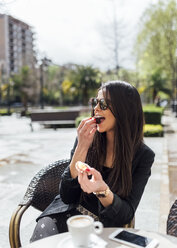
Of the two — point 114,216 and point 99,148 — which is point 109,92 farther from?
point 114,216

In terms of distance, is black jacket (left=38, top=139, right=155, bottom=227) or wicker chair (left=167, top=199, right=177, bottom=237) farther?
wicker chair (left=167, top=199, right=177, bottom=237)

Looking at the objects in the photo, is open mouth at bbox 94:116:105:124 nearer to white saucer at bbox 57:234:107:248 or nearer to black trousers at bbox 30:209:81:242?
black trousers at bbox 30:209:81:242

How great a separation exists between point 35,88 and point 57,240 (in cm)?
4846

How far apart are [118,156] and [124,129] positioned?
188 millimetres

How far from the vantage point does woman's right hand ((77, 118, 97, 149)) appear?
175cm

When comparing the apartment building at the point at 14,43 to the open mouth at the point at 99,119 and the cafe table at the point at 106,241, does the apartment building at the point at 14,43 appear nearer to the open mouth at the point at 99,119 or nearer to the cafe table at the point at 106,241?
the open mouth at the point at 99,119

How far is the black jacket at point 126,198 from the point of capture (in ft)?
5.49

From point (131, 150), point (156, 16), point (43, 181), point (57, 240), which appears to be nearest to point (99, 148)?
point (131, 150)

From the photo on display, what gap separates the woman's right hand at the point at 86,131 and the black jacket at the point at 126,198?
0.23 metres

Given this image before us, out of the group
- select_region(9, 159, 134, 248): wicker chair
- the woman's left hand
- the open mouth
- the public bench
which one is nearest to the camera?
the woman's left hand

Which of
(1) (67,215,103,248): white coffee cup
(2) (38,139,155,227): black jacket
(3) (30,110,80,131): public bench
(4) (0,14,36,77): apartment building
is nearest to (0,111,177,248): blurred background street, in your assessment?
(2) (38,139,155,227): black jacket

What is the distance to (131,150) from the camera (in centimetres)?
179

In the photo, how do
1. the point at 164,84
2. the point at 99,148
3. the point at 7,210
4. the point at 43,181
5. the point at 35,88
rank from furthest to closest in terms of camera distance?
the point at 35,88 < the point at 164,84 < the point at 7,210 < the point at 43,181 < the point at 99,148

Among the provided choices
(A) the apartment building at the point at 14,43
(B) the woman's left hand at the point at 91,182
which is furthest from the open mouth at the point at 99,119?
(A) the apartment building at the point at 14,43
